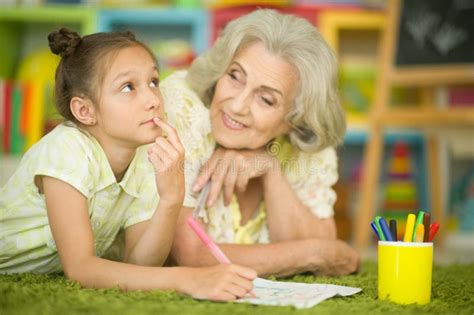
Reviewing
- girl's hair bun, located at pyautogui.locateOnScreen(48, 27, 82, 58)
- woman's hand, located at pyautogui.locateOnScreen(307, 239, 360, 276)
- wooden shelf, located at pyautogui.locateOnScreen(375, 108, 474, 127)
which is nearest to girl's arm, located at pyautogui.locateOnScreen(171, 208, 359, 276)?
woman's hand, located at pyautogui.locateOnScreen(307, 239, 360, 276)

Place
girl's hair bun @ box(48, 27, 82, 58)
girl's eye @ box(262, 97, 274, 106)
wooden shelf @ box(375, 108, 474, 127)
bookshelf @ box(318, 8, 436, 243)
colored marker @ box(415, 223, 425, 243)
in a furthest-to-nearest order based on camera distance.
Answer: bookshelf @ box(318, 8, 436, 243) < wooden shelf @ box(375, 108, 474, 127) < girl's eye @ box(262, 97, 274, 106) < girl's hair bun @ box(48, 27, 82, 58) < colored marker @ box(415, 223, 425, 243)

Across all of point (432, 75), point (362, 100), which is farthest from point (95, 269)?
point (362, 100)

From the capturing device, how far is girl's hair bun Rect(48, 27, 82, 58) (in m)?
1.51

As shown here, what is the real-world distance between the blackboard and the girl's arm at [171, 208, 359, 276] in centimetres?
167

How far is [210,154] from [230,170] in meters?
0.07

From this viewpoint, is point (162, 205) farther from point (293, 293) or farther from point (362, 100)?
point (362, 100)

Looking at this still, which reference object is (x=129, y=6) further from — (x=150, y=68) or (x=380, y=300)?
(x=380, y=300)

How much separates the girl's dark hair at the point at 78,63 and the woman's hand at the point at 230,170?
0.38 metres

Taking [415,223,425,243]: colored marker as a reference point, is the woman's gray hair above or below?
above

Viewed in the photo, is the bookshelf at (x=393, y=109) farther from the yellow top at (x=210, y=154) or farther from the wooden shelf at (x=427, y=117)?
the yellow top at (x=210, y=154)

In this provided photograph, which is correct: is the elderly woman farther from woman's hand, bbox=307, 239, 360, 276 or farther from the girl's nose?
the girl's nose

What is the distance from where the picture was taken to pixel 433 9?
335cm

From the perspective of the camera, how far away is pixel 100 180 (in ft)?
4.99

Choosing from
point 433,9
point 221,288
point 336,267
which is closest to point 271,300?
point 221,288
